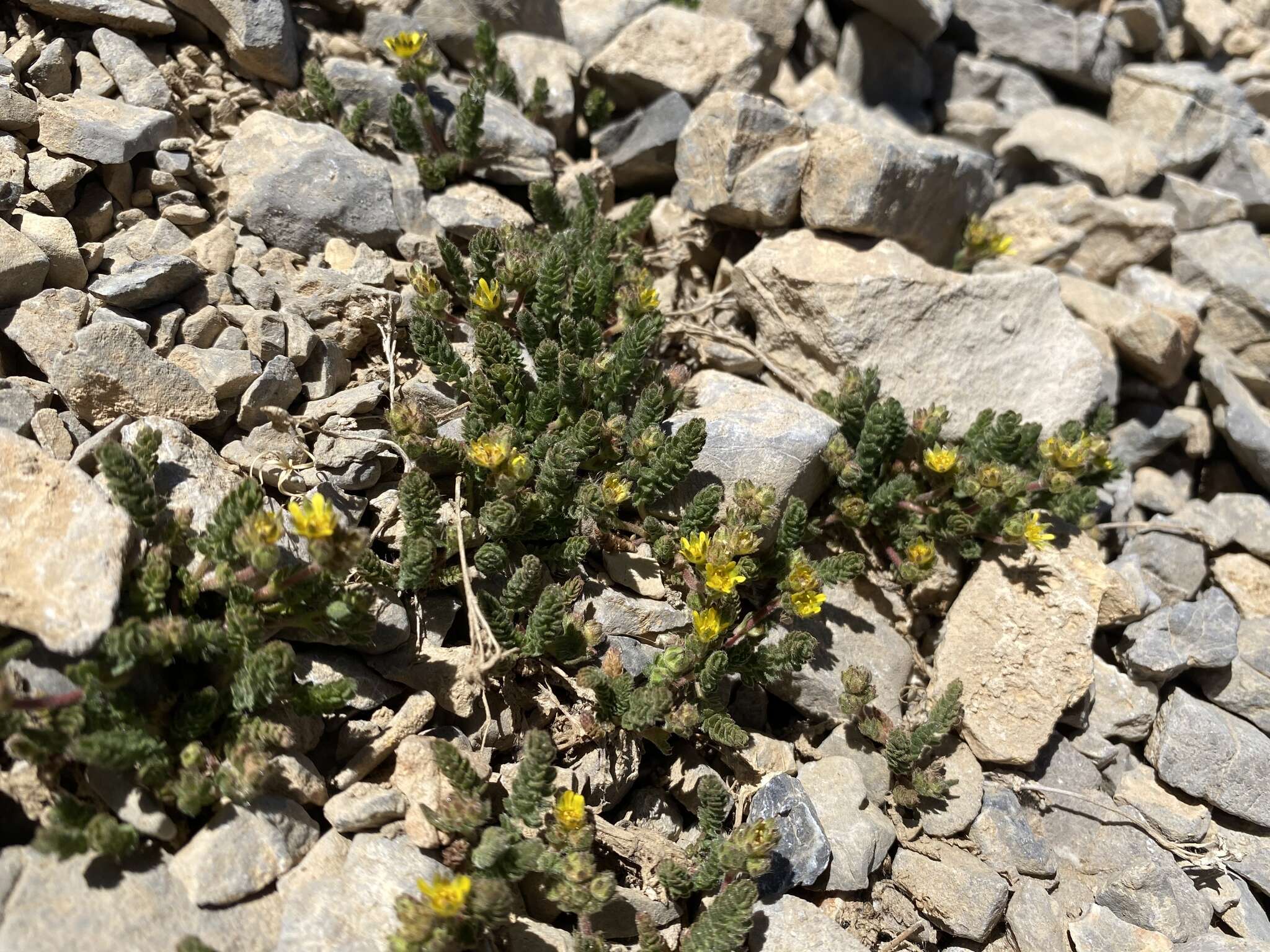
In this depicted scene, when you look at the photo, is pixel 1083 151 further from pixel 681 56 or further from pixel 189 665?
pixel 189 665

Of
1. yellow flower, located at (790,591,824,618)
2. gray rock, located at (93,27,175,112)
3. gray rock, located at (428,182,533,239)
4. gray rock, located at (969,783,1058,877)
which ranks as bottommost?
gray rock, located at (969,783,1058,877)

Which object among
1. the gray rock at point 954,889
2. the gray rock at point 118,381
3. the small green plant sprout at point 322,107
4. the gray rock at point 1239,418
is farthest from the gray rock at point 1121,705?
the small green plant sprout at point 322,107

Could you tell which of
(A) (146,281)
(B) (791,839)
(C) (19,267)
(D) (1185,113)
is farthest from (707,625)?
(D) (1185,113)

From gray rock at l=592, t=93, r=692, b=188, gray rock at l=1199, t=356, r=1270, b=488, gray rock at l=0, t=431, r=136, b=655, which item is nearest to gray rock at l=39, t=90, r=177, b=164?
gray rock at l=0, t=431, r=136, b=655

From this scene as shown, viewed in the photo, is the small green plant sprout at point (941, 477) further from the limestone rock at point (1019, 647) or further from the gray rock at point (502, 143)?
the gray rock at point (502, 143)

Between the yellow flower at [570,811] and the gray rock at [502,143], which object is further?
the gray rock at [502,143]

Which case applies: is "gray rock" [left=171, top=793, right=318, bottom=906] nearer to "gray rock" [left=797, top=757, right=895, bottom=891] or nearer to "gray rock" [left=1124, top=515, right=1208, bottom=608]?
"gray rock" [left=797, top=757, right=895, bottom=891]

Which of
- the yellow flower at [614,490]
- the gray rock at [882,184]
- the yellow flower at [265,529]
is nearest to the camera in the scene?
the yellow flower at [265,529]
